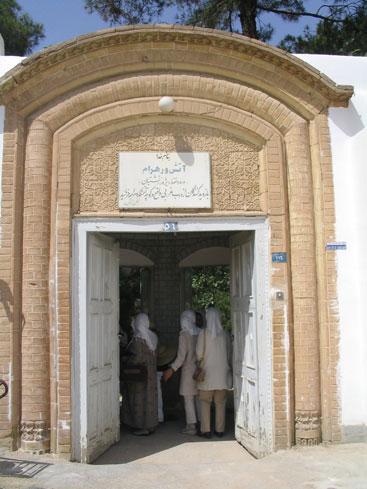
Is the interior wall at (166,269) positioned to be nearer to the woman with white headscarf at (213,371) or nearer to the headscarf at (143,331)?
the headscarf at (143,331)

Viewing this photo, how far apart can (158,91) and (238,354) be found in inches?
127

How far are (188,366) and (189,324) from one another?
0.54 m

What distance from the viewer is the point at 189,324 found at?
7.75 m

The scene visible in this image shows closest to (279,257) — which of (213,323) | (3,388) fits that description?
(213,323)

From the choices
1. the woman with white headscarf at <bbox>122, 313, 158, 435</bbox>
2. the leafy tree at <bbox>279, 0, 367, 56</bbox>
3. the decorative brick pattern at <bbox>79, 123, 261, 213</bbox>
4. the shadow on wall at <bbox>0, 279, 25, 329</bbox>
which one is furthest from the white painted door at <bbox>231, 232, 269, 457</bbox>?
the leafy tree at <bbox>279, 0, 367, 56</bbox>

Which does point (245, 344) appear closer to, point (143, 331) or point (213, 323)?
point (213, 323)

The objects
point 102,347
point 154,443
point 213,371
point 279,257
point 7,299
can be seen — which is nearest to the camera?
point 7,299

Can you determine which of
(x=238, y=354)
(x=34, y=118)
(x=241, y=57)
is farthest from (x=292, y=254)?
(x=34, y=118)

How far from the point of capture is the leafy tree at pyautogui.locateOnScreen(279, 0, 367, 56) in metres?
12.1

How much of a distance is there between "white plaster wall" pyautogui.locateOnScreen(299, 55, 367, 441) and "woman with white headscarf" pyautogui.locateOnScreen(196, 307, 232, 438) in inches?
65.9

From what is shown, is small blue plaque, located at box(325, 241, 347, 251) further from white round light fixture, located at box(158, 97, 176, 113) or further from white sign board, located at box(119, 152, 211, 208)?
white round light fixture, located at box(158, 97, 176, 113)

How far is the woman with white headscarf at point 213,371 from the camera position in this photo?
7297mm

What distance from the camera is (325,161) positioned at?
253 inches

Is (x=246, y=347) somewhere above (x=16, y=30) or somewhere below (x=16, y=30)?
below
